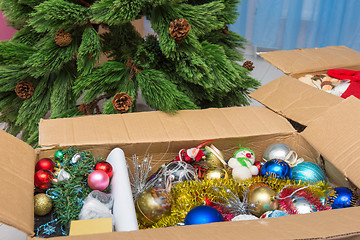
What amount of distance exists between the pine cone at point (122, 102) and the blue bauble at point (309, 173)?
427 mm

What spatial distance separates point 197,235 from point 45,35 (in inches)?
30.1

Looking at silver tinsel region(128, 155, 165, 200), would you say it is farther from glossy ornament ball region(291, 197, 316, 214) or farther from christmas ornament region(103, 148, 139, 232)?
glossy ornament ball region(291, 197, 316, 214)

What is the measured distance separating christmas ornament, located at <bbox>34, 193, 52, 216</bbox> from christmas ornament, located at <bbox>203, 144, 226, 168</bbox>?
0.36 m

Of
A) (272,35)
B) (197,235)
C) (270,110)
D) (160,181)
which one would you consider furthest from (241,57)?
(272,35)

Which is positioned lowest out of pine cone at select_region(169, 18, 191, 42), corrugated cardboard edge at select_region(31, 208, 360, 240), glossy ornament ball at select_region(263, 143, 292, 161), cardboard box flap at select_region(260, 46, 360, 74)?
glossy ornament ball at select_region(263, 143, 292, 161)

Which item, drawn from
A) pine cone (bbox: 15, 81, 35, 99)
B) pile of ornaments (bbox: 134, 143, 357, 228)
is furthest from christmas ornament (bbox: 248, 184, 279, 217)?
pine cone (bbox: 15, 81, 35, 99)

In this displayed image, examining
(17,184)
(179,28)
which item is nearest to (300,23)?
(179,28)

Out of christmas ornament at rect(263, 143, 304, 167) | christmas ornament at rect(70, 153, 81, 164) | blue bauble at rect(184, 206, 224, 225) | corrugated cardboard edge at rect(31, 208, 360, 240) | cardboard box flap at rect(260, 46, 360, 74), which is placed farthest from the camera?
cardboard box flap at rect(260, 46, 360, 74)

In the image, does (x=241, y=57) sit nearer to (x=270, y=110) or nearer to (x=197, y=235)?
(x=270, y=110)

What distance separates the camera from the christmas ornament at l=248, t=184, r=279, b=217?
77 centimetres

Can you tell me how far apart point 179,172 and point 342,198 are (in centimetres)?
34

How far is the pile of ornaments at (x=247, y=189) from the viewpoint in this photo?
2.51ft

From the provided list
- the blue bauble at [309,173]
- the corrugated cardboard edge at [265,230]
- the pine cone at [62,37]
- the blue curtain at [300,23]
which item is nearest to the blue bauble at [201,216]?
the corrugated cardboard edge at [265,230]

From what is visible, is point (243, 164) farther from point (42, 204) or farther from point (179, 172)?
point (42, 204)
